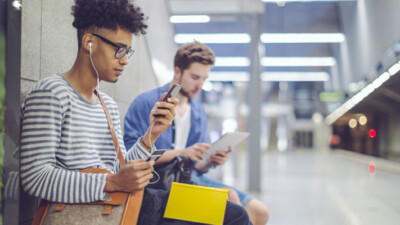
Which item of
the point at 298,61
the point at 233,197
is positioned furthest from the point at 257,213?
the point at 298,61

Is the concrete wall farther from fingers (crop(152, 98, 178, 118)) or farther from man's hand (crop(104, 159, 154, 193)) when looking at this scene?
man's hand (crop(104, 159, 154, 193))

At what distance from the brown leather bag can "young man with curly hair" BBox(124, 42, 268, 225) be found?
0.54 m

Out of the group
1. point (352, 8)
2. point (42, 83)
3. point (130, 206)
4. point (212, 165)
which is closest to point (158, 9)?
point (212, 165)

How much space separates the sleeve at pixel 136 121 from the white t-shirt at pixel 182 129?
0.72ft

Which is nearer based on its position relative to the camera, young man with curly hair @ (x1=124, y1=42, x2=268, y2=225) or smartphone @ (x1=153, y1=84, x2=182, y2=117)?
smartphone @ (x1=153, y1=84, x2=182, y2=117)

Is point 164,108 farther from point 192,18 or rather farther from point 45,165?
point 192,18

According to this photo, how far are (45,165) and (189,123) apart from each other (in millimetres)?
1050

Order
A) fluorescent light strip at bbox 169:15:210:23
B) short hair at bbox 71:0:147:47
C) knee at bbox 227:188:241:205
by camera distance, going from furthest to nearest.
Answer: fluorescent light strip at bbox 169:15:210:23 < knee at bbox 227:188:241:205 < short hair at bbox 71:0:147:47

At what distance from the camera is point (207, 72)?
2092 millimetres

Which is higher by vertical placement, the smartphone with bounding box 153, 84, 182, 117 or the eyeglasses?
the eyeglasses

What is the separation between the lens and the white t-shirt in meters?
2.06

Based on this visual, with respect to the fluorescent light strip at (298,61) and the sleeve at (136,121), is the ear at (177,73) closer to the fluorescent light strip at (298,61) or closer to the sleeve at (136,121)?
the sleeve at (136,121)

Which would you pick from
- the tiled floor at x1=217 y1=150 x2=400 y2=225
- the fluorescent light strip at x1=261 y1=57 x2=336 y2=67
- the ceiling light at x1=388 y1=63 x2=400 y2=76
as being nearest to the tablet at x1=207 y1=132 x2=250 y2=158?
the ceiling light at x1=388 y1=63 x2=400 y2=76

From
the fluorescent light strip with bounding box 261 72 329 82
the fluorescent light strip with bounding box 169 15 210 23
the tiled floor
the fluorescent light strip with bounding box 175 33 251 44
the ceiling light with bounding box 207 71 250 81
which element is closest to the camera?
the tiled floor
